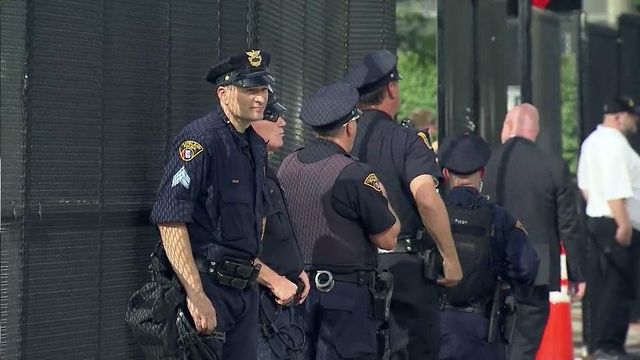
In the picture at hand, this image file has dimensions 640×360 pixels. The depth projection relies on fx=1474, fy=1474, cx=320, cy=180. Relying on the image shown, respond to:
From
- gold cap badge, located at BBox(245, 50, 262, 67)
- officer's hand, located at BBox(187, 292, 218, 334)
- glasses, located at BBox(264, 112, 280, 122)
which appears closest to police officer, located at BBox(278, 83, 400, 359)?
glasses, located at BBox(264, 112, 280, 122)

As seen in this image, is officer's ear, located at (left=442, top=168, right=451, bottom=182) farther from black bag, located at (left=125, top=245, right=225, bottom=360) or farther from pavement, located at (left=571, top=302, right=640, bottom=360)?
pavement, located at (left=571, top=302, right=640, bottom=360)

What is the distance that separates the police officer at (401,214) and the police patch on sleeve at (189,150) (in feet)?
6.13

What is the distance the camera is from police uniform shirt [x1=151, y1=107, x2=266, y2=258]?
5512 mm

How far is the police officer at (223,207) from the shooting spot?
5457 mm

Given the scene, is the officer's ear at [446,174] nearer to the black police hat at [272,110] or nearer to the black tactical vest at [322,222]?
the black tactical vest at [322,222]

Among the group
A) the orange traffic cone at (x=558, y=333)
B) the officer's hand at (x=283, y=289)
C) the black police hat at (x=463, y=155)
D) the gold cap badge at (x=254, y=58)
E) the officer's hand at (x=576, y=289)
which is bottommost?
the orange traffic cone at (x=558, y=333)

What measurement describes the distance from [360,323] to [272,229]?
749 millimetres

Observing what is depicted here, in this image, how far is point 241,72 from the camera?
227 inches

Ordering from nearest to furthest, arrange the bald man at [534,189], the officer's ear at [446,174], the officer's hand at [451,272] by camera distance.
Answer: the officer's hand at [451,272]
the officer's ear at [446,174]
the bald man at [534,189]

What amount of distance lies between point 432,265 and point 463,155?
2.10 ft

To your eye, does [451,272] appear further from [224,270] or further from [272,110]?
[224,270]

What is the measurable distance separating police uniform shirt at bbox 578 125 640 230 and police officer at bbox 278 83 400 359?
5.08m

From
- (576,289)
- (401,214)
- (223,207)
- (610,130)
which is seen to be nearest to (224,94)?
(223,207)

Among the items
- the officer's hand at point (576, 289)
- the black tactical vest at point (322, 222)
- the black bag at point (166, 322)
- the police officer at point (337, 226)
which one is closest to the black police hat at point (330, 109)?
the police officer at point (337, 226)
